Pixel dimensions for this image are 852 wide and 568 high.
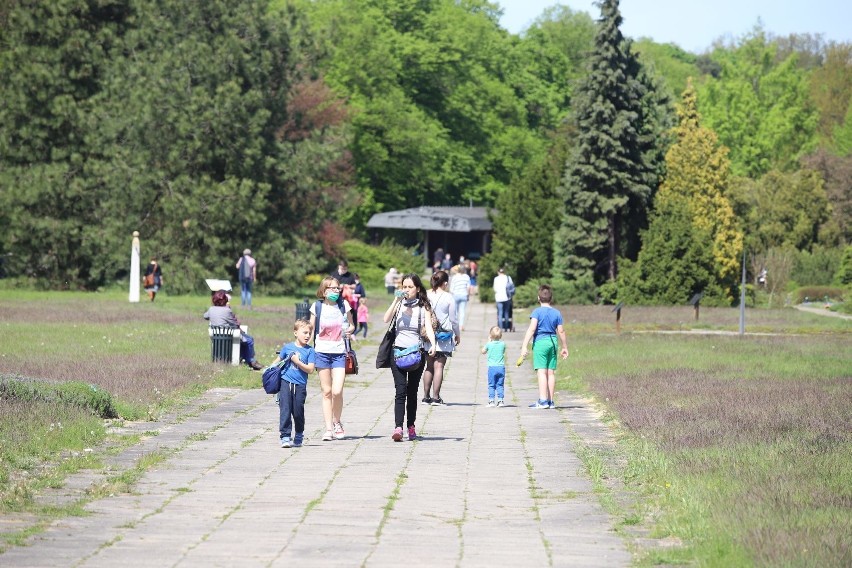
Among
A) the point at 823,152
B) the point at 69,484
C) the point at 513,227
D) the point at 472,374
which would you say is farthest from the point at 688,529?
the point at 823,152

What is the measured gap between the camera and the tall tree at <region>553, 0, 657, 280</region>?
54.4 meters

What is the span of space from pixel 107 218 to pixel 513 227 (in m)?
16.2

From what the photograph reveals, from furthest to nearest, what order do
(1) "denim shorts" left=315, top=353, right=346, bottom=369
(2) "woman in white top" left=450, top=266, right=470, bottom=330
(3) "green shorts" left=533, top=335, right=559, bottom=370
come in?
(2) "woman in white top" left=450, top=266, right=470, bottom=330
(3) "green shorts" left=533, top=335, right=559, bottom=370
(1) "denim shorts" left=315, top=353, right=346, bottom=369

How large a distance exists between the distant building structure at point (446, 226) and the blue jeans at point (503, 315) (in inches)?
1706

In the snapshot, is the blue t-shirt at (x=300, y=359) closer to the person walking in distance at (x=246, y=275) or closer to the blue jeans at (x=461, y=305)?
the blue jeans at (x=461, y=305)

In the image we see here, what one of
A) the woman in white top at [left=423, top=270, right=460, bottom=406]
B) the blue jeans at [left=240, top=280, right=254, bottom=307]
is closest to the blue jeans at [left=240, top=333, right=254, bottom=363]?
the woman in white top at [left=423, top=270, right=460, bottom=406]

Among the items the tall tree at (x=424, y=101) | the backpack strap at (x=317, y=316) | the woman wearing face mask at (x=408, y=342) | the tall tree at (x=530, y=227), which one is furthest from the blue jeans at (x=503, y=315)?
the tall tree at (x=424, y=101)

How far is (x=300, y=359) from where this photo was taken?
15.2m

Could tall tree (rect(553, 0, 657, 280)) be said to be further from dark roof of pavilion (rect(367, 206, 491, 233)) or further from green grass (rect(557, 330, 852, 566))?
green grass (rect(557, 330, 852, 566))

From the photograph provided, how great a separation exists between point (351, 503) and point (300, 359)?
4.03 m

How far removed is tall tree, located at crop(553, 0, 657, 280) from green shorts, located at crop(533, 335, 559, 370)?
35043mm

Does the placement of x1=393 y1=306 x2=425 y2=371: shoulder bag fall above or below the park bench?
above

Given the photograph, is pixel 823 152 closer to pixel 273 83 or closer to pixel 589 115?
pixel 589 115

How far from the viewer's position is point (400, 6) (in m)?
87.9
